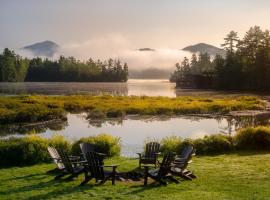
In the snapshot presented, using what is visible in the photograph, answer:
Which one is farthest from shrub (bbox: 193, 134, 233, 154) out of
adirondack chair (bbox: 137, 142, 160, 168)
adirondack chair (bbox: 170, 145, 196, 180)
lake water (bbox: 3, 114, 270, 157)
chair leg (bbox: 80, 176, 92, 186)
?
chair leg (bbox: 80, 176, 92, 186)

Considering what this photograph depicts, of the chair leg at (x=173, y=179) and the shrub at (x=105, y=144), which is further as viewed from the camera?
the shrub at (x=105, y=144)

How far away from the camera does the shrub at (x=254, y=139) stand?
22.0 metres

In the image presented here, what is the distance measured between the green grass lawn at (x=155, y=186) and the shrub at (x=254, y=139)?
5079 millimetres

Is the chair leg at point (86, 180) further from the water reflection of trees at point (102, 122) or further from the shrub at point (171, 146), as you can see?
the water reflection of trees at point (102, 122)

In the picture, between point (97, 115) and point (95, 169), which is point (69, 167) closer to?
point (95, 169)

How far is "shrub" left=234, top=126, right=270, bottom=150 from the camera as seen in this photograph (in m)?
22.0

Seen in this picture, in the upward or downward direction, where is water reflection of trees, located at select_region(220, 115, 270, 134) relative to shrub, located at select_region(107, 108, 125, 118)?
downward

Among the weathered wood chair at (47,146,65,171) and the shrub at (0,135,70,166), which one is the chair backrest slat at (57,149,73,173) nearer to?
the weathered wood chair at (47,146,65,171)

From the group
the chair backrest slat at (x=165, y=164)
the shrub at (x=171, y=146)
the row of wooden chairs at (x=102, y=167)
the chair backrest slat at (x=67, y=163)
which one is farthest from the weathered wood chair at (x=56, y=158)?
the shrub at (x=171, y=146)

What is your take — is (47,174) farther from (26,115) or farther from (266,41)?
(266,41)

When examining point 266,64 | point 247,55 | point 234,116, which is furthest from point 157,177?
point 247,55

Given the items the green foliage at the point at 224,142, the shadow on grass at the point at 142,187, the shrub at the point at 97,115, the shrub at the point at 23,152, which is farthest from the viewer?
the shrub at the point at 97,115

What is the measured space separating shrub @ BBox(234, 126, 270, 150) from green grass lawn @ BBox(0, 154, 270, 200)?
5079mm

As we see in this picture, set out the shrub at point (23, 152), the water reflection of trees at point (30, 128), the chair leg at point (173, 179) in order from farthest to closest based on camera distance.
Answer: the water reflection of trees at point (30, 128), the shrub at point (23, 152), the chair leg at point (173, 179)
